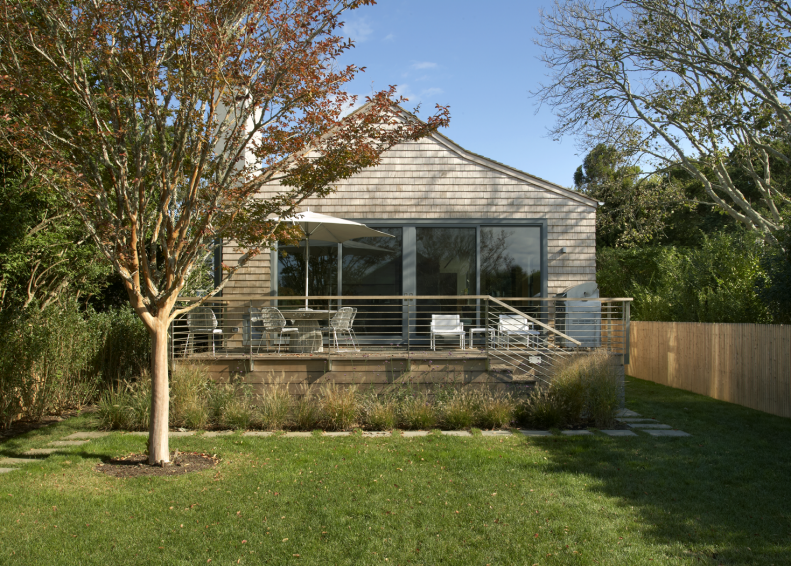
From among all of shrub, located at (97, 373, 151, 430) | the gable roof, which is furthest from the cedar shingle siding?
shrub, located at (97, 373, 151, 430)

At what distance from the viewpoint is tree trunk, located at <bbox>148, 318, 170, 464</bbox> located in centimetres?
543

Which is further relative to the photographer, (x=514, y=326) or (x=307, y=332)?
(x=514, y=326)

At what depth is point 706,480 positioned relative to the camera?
5.09m

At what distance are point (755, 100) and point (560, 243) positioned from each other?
17.1 ft

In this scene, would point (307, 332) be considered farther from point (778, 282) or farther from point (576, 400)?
point (778, 282)

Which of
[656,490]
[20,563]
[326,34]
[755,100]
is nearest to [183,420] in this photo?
[20,563]

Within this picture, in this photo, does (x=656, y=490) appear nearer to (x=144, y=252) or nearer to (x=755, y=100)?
(x=144, y=252)

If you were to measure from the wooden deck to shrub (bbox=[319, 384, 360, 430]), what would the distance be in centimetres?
73

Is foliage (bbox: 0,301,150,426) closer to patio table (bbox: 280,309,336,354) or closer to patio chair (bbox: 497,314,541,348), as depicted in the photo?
patio table (bbox: 280,309,336,354)

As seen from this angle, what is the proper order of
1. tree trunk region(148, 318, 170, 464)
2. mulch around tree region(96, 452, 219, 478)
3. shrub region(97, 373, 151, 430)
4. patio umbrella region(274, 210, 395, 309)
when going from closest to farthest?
mulch around tree region(96, 452, 219, 478) → tree trunk region(148, 318, 170, 464) → shrub region(97, 373, 151, 430) → patio umbrella region(274, 210, 395, 309)

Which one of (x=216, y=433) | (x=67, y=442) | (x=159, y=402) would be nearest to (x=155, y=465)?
(x=159, y=402)

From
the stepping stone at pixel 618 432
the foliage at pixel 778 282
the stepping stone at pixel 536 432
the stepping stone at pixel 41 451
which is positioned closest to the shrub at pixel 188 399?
the stepping stone at pixel 41 451

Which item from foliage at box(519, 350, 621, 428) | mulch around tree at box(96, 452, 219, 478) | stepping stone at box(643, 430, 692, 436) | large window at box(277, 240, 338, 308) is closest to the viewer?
mulch around tree at box(96, 452, 219, 478)

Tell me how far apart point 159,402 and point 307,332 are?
3.58m
